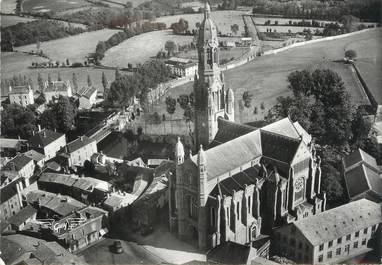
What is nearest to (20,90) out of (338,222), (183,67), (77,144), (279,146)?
(77,144)

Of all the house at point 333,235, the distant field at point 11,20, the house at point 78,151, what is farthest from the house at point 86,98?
the house at point 333,235

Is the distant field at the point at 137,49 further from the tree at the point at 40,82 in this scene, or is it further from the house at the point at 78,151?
the house at the point at 78,151

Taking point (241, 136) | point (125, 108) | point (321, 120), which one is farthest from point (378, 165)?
point (125, 108)

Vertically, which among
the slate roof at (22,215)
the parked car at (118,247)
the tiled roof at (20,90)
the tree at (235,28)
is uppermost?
the tree at (235,28)

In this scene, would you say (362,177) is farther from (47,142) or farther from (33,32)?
(33,32)

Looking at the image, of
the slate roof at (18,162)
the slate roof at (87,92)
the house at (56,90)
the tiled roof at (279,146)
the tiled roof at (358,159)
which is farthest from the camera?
Result: the house at (56,90)

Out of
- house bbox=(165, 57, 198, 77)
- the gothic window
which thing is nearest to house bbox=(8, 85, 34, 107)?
house bbox=(165, 57, 198, 77)

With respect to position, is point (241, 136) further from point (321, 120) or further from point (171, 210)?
point (321, 120)
